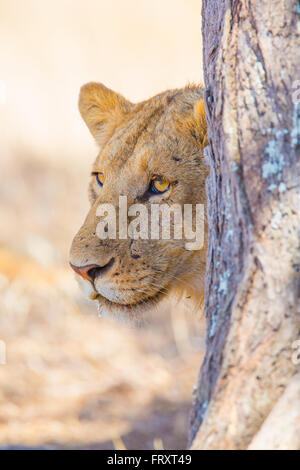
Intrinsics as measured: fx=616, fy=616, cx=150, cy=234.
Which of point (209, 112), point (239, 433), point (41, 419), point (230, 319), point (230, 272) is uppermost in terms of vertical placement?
point (209, 112)

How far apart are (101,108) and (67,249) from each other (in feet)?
12.5

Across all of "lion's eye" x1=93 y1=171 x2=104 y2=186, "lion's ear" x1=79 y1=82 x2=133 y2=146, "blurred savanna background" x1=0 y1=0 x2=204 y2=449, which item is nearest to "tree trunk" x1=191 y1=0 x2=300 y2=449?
"lion's eye" x1=93 y1=171 x2=104 y2=186

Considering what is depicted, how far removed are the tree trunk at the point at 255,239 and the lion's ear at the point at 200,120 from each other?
2.41 ft

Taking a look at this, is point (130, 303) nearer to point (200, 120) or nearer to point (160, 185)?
point (160, 185)

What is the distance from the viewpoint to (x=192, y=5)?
37.1 ft

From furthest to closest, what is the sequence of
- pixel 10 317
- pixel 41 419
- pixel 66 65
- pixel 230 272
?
pixel 66 65 < pixel 10 317 < pixel 41 419 < pixel 230 272

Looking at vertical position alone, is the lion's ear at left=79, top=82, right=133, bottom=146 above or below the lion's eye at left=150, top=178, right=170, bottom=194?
above

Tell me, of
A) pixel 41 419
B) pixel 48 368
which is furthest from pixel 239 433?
pixel 48 368

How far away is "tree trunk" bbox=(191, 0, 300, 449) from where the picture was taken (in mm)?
1916

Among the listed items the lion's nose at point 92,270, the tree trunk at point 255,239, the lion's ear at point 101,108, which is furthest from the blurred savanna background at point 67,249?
the tree trunk at point 255,239

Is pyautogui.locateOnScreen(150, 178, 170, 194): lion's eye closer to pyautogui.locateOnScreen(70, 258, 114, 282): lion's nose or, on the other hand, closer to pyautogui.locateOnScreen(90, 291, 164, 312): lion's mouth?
pyautogui.locateOnScreen(70, 258, 114, 282): lion's nose

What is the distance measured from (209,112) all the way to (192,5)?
9.82 meters
